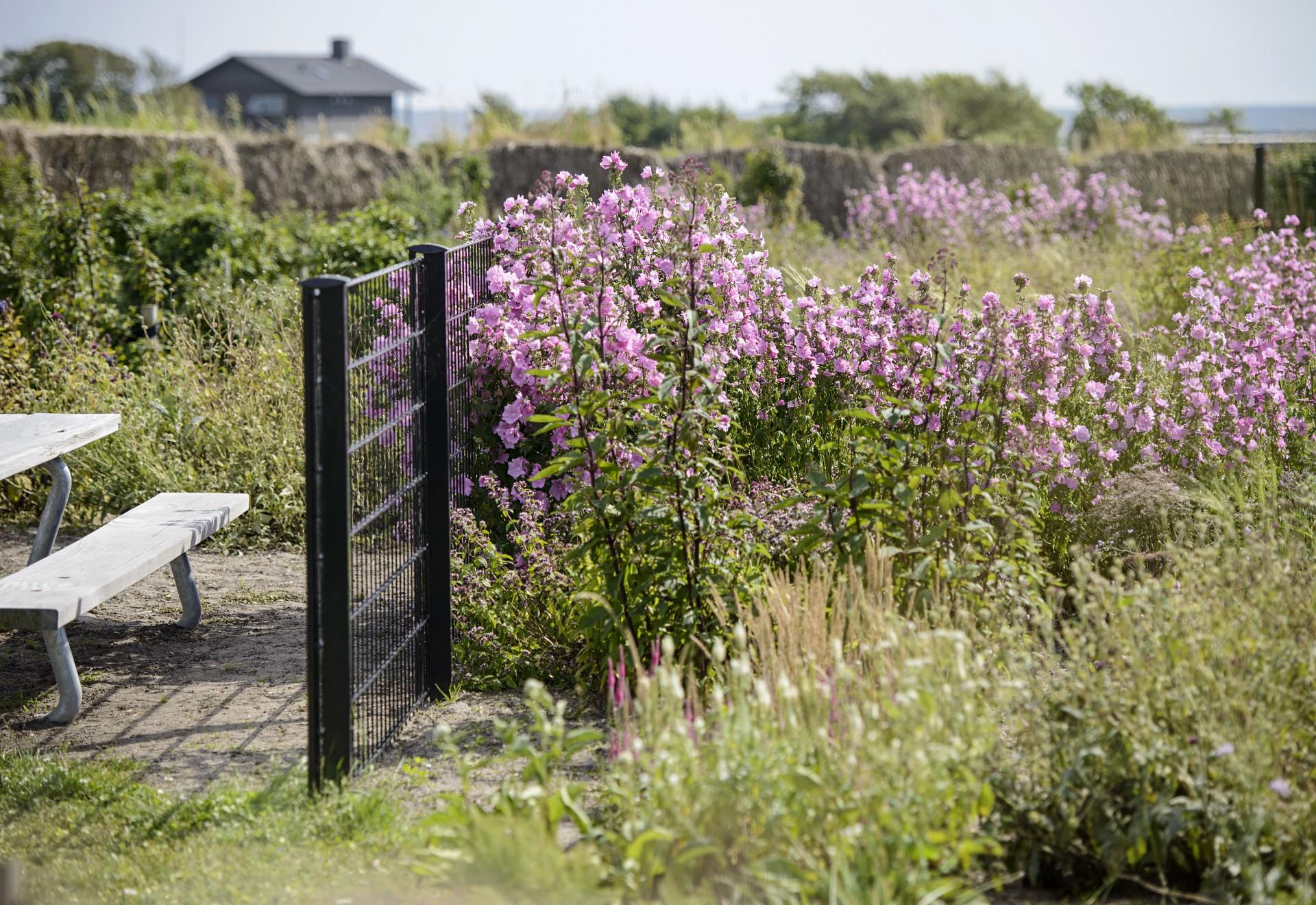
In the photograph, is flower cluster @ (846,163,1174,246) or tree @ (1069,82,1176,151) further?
tree @ (1069,82,1176,151)

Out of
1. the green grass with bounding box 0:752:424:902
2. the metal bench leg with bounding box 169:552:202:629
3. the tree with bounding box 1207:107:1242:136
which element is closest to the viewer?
the green grass with bounding box 0:752:424:902

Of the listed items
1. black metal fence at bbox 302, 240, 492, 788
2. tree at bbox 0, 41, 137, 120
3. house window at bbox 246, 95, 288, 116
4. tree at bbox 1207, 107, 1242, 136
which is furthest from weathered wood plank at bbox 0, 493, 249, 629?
house window at bbox 246, 95, 288, 116

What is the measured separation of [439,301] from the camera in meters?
4.09

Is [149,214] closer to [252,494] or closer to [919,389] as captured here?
[252,494]

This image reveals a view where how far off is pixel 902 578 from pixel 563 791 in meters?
1.47

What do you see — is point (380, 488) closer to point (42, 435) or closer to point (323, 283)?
point (323, 283)

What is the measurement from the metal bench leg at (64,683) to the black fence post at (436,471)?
1.19 meters

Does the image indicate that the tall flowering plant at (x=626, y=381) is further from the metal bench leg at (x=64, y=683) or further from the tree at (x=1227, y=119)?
the tree at (x=1227, y=119)

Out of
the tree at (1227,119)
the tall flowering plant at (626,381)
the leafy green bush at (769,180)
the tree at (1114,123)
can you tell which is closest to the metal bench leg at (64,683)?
the tall flowering plant at (626,381)

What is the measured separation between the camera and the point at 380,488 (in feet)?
12.0

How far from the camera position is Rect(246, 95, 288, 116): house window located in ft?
202

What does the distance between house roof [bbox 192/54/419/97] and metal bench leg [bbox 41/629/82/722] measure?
6171cm

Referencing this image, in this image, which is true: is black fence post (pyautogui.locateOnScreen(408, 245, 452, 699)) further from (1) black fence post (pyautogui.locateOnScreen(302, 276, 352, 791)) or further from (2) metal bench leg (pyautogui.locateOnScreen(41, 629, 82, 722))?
(2) metal bench leg (pyautogui.locateOnScreen(41, 629, 82, 722))

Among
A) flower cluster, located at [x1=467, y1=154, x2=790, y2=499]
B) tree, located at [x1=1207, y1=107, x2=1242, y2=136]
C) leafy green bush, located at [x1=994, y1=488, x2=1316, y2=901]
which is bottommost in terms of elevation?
leafy green bush, located at [x1=994, y1=488, x2=1316, y2=901]
